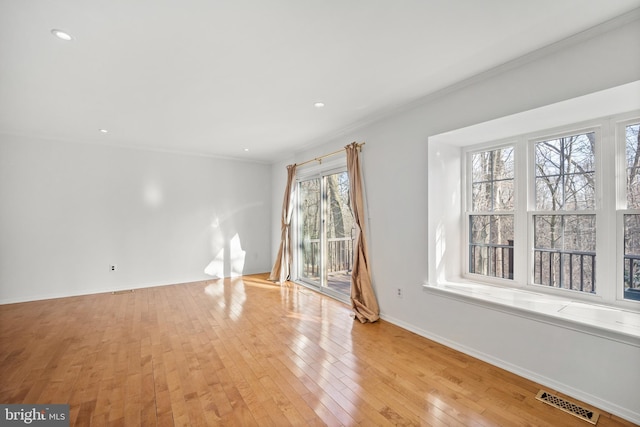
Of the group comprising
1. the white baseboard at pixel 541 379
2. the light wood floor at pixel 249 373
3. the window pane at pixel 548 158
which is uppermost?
the window pane at pixel 548 158

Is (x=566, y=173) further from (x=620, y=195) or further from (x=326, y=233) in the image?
(x=326, y=233)

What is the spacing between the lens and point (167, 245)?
5223mm

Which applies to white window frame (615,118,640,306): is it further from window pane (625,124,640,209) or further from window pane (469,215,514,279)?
window pane (469,215,514,279)

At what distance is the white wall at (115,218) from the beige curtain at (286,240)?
33.3 inches

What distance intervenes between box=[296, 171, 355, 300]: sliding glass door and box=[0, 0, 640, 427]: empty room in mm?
94

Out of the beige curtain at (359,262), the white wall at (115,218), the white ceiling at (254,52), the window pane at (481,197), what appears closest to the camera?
the white ceiling at (254,52)

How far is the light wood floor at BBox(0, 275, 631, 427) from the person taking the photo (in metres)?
1.81

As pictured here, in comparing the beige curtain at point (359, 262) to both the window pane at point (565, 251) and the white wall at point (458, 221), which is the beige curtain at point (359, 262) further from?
the window pane at point (565, 251)

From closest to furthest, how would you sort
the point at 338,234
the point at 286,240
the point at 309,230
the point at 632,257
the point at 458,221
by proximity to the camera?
the point at 632,257
the point at 458,221
the point at 338,234
the point at 309,230
the point at 286,240

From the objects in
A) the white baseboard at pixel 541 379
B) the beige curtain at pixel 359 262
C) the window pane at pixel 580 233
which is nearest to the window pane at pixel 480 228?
the window pane at pixel 580 233

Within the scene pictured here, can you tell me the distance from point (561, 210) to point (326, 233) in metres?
3.13

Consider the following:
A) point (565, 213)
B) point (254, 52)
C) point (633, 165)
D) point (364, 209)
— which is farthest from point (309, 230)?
point (633, 165)

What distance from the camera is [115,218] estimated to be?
4.78 metres

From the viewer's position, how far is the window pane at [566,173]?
232 centimetres
